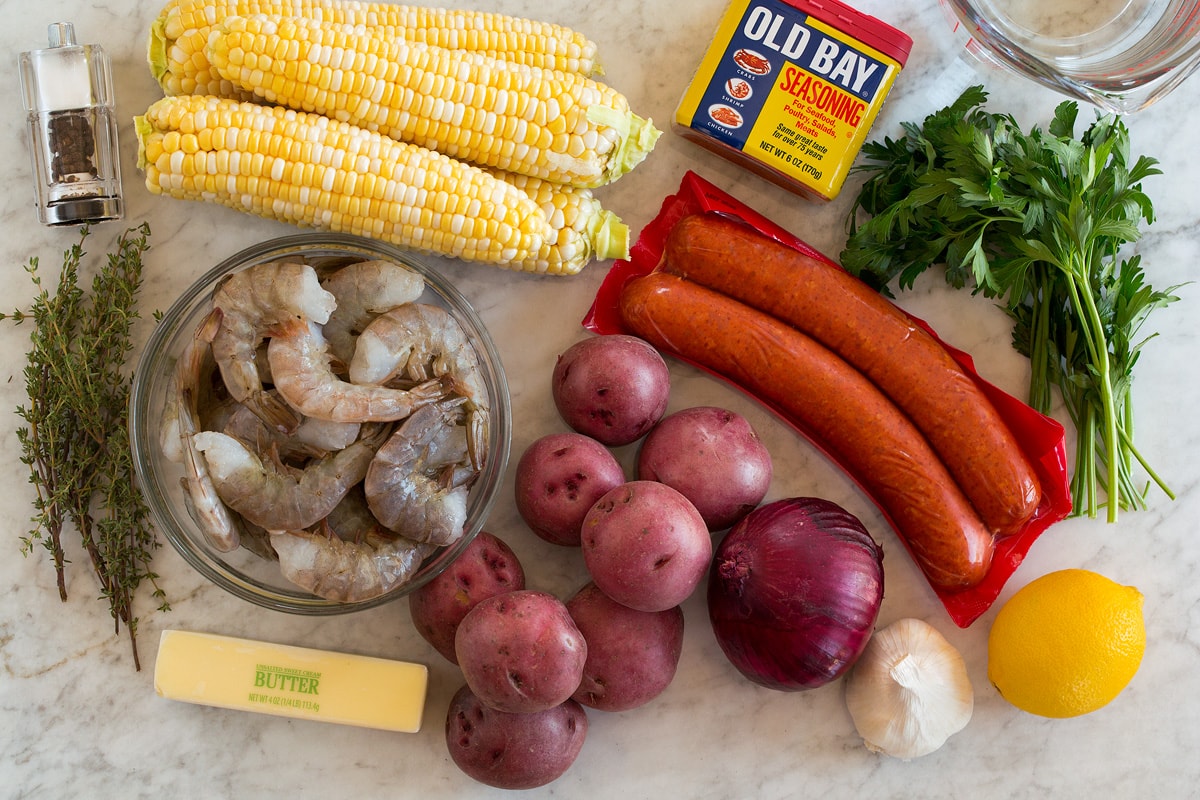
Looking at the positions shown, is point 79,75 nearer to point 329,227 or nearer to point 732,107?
point 329,227

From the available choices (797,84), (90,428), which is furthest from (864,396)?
(90,428)

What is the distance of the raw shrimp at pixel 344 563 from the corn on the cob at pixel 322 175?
0.51 metres

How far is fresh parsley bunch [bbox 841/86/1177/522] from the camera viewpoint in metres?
1.43

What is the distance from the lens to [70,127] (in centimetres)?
153

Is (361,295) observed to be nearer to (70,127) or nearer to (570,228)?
(570,228)

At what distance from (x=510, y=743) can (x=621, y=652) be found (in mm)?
232

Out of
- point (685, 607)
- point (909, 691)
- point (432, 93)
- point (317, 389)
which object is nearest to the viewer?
point (317, 389)

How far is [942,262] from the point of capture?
1633 mm

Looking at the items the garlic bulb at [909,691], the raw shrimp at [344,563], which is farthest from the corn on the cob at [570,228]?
the garlic bulb at [909,691]

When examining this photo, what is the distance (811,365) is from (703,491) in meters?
0.30

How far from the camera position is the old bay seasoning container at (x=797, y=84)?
152cm

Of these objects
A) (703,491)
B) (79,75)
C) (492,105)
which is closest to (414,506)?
(703,491)

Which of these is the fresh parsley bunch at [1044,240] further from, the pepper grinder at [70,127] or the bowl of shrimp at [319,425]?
the pepper grinder at [70,127]

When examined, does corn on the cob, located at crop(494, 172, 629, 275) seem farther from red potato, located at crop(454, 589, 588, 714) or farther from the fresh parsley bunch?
red potato, located at crop(454, 589, 588, 714)
